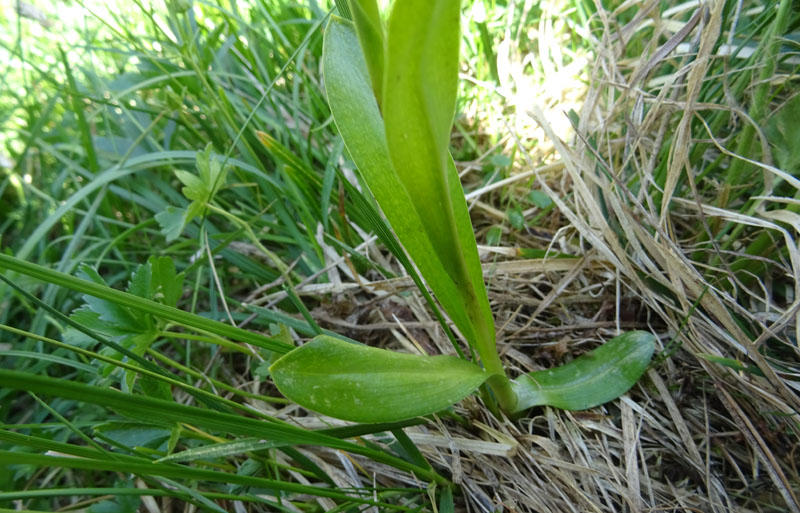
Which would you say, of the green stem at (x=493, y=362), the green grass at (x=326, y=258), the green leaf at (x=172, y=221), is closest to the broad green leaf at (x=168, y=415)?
the green grass at (x=326, y=258)

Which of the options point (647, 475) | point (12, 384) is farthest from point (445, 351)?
point (12, 384)

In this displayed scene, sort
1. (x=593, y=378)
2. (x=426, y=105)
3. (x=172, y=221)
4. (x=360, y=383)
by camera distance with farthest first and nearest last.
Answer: (x=172, y=221) < (x=593, y=378) < (x=360, y=383) < (x=426, y=105)

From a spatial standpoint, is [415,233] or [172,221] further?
[172,221]

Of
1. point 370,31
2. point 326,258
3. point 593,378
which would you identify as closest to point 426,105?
point 370,31

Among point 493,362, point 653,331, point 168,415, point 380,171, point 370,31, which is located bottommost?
point 653,331

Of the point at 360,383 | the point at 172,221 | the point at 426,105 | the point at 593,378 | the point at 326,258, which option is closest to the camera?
the point at 426,105

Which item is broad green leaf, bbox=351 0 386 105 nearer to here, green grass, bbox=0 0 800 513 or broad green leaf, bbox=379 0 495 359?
broad green leaf, bbox=379 0 495 359

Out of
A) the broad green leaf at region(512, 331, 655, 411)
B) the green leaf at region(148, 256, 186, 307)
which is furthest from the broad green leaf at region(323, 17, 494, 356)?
the green leaf at region(148, 256, 186, 307)

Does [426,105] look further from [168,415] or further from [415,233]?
[168,415]
